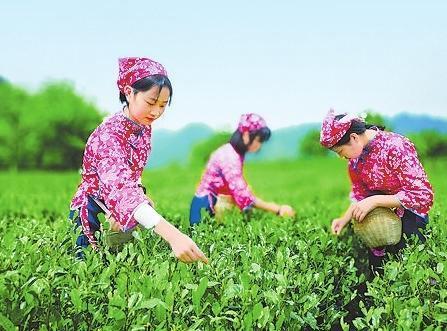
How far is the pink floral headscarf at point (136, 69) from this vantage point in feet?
13.0

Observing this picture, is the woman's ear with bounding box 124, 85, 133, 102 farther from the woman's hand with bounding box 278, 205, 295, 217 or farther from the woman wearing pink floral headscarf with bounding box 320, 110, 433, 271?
the woman's hand with bounding box 278, 205, 295, 217

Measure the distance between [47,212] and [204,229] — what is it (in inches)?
215

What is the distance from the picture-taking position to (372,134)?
16.3 feet

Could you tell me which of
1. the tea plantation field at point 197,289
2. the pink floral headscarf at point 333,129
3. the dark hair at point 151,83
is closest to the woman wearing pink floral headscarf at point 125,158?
the dark hair at point 151,83

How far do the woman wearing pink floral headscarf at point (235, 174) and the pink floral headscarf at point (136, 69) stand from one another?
8.64ft

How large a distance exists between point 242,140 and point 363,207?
7.25ft

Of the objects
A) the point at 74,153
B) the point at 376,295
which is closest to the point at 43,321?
the point at 376,295

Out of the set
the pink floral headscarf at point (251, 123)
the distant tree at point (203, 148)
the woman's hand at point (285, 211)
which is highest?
the pink floral headscarf at point (251, 123)

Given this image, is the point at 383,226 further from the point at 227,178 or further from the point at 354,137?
the point at 227,178

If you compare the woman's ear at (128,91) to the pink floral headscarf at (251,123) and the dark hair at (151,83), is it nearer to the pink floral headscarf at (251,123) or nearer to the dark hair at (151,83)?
the dark hair at (151,83)

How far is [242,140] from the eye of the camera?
6793 mm

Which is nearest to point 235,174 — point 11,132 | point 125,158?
point 125,158

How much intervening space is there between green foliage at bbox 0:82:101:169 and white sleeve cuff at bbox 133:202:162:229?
4903 cm

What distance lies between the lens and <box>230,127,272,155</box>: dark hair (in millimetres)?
6758
